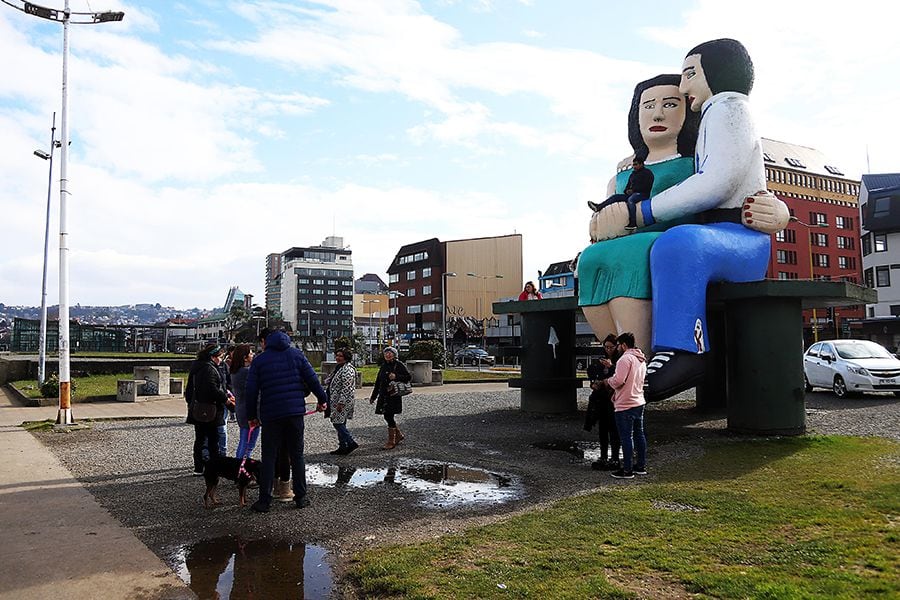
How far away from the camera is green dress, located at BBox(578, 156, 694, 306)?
11.9 metres

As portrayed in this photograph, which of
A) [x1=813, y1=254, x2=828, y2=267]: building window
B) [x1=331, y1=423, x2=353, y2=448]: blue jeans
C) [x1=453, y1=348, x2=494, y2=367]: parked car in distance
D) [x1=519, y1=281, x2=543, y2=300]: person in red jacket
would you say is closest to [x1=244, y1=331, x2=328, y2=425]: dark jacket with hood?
[x1=331, y1=423, x2=353, y2=448]: blue jeans

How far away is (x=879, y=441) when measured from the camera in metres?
10.5

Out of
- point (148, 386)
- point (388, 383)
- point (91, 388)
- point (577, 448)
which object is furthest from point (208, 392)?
point (91, 388)

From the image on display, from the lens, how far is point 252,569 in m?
5.40

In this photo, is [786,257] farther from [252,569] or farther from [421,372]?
[252,569]

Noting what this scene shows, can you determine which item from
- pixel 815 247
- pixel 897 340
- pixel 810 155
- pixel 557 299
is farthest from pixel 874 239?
pixel 557 299

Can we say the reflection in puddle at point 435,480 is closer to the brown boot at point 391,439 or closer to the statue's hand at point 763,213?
the brown boot at point 391,439

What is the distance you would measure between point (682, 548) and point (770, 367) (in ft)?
22.9

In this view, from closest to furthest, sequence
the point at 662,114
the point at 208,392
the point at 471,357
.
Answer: the point at 208,392
the point at 662,114
the point at 471,357

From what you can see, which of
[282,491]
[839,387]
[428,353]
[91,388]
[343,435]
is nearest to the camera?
[282,491]

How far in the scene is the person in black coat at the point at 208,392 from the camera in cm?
835

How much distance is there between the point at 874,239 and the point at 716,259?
173 ft

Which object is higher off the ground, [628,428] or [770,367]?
[770,367]

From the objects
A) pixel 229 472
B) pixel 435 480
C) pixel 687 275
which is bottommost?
pixel 435 480
